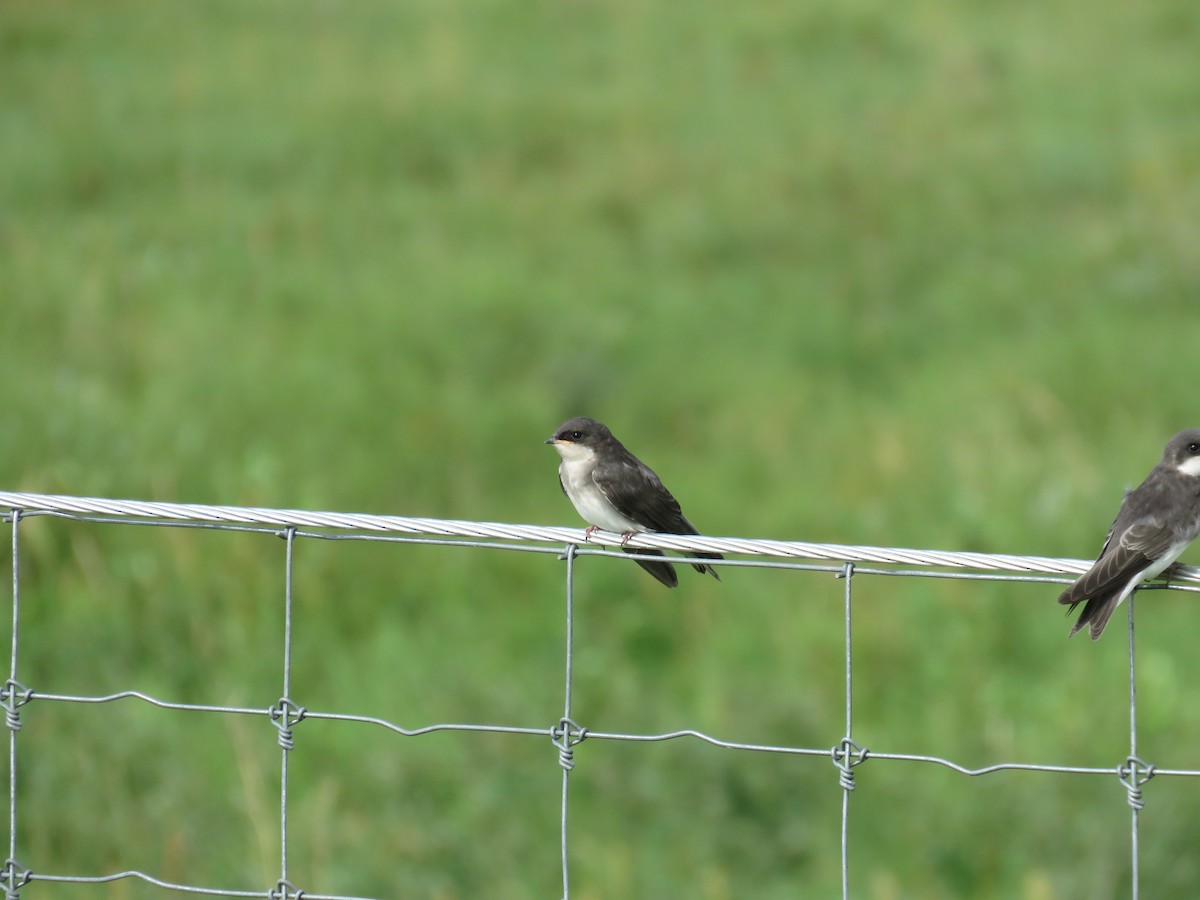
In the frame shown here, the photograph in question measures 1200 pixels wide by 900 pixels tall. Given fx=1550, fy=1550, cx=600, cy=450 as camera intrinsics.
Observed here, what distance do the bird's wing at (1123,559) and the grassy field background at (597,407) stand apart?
1.63 m

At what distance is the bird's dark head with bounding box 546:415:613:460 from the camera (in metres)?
4.42

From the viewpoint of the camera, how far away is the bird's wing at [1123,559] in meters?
2.83

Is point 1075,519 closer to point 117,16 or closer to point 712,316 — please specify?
point 712,316

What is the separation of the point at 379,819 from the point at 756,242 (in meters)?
6.88

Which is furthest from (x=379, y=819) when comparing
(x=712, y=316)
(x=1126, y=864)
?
(x=712, y=316)

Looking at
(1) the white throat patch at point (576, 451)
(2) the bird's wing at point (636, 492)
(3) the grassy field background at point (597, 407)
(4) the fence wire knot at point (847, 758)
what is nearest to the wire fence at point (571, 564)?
(4) the fence wire knot at point (847, 758)

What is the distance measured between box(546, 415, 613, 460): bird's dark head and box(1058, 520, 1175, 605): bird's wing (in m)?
1.61

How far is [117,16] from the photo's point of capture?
15734 millimetres

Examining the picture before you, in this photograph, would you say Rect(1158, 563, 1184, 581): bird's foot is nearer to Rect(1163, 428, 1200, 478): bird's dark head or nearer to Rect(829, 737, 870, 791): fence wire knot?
Rect(1163, 428, 1200, 478): bird's dark head

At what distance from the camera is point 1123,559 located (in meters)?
2.96

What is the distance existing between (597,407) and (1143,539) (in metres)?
5.51

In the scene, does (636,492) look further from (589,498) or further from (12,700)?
(12,700)

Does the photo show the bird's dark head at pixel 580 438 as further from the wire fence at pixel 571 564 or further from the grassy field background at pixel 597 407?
the wire fence at pixel 571 564

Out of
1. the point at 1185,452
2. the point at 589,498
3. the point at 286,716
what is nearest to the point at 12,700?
the point at 286,716
